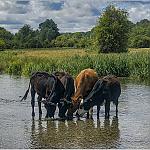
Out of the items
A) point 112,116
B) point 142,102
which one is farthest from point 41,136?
point 142,102

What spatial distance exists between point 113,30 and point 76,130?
45.6 m

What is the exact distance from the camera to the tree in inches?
2266

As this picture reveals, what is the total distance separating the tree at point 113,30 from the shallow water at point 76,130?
4003cm

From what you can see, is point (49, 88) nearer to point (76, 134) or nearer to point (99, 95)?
point (99, 95)

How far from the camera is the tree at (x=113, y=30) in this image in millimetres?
57562

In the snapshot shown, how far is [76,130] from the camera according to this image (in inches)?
509

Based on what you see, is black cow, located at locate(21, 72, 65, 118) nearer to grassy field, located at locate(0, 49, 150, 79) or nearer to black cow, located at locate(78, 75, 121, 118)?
black cow, located at locate(78, 75, 121, 118)

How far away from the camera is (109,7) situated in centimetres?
5828

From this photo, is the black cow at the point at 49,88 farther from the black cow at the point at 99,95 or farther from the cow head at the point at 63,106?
the black cow at the point at 99,95

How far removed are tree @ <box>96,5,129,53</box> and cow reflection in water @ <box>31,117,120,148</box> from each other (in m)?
43.3

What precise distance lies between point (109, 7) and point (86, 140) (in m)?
48.3

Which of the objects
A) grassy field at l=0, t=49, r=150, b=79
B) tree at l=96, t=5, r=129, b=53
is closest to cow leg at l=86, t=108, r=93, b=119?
grassy field at l=0, t=49, r=150, b=79

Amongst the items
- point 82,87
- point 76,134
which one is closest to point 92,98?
point 82,87

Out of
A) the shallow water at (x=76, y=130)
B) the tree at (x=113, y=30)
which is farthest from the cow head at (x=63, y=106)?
the tree at (x=113, y=30)
